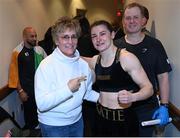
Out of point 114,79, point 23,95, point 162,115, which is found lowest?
point 23,95

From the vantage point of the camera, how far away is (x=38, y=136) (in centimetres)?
238

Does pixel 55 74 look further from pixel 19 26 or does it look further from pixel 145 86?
pixel 19 26

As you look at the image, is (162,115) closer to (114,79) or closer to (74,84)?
(114,79)

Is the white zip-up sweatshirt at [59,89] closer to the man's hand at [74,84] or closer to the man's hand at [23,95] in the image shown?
the man's hand at [74,84]

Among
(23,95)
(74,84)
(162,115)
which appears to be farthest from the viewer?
(23,95)

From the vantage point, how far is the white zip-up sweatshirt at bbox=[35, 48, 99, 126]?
5.62ft

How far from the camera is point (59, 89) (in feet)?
5.66

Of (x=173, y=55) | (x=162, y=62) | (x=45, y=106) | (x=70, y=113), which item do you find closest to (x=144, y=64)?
(x=162, y=62)

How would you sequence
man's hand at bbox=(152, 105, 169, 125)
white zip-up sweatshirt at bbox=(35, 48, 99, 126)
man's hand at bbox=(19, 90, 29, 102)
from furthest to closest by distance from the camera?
man's hand at bbox=(19, 90, 29, 102)
man's hand at bbox=(152, 105, 169, 125)
white zip-up sweatshirt at bbox=(35, 48, 99, 126)

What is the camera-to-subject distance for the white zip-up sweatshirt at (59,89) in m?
1.71

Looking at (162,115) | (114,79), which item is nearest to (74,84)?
(114,79)

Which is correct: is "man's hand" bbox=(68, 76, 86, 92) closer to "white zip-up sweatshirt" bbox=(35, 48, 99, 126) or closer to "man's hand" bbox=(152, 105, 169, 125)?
"white zip-up sweatshirt" bbox=(35, 48, 99, 126)

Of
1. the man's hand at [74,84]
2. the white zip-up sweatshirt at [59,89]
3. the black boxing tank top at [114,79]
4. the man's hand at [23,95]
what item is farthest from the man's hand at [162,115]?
the man's hand at [23,95]

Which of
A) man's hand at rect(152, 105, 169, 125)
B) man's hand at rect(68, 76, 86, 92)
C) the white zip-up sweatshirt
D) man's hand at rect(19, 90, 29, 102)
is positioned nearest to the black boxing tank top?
the white zip-up sweatshirt
